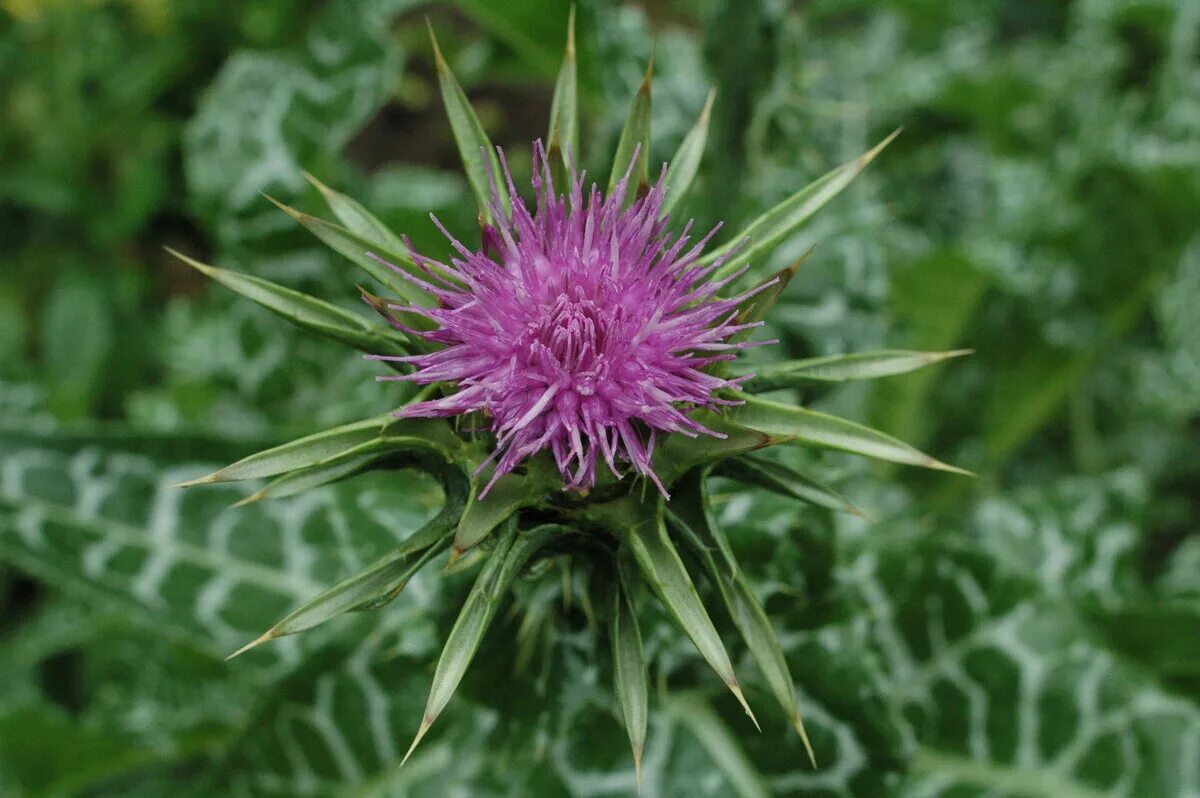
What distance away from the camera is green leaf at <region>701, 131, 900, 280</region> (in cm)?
103

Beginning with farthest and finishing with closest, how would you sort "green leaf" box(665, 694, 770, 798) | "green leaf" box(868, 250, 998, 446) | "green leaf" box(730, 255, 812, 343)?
"green leaf" box(868, 250, 998, 446), "green leaf" box(665, 694, 770, 798), "green leaf" box(730, 255, 812, 343)

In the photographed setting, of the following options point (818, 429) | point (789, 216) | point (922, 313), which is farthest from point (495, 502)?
point (922, 313)

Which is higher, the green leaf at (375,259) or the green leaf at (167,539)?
the green leaf at (375,259)

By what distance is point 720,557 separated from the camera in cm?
106

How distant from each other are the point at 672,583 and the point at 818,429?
0.21m

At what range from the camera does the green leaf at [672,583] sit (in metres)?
0.90

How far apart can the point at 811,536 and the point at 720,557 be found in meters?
0.44

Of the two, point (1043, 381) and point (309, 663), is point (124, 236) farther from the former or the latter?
point (1043, 381)

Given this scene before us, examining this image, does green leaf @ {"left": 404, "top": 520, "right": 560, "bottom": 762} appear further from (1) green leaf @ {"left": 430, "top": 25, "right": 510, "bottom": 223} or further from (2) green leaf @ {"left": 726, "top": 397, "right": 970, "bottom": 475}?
(1) green leaf @ {"left": 430, "top": 25, "right": 510, "bottom": 223}

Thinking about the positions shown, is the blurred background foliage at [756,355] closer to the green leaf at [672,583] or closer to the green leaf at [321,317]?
the green leaf at [672,583]

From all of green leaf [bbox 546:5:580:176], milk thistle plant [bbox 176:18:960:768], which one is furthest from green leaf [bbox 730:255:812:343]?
green leaf [bbox 546:5:580:176]

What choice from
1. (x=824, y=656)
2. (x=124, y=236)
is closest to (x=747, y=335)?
(x=824, y=656)

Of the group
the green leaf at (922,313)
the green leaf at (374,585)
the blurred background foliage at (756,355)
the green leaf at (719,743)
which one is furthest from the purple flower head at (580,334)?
the green leaf at (922,313)

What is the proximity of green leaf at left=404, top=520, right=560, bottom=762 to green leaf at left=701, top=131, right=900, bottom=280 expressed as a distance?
1.05 feet
